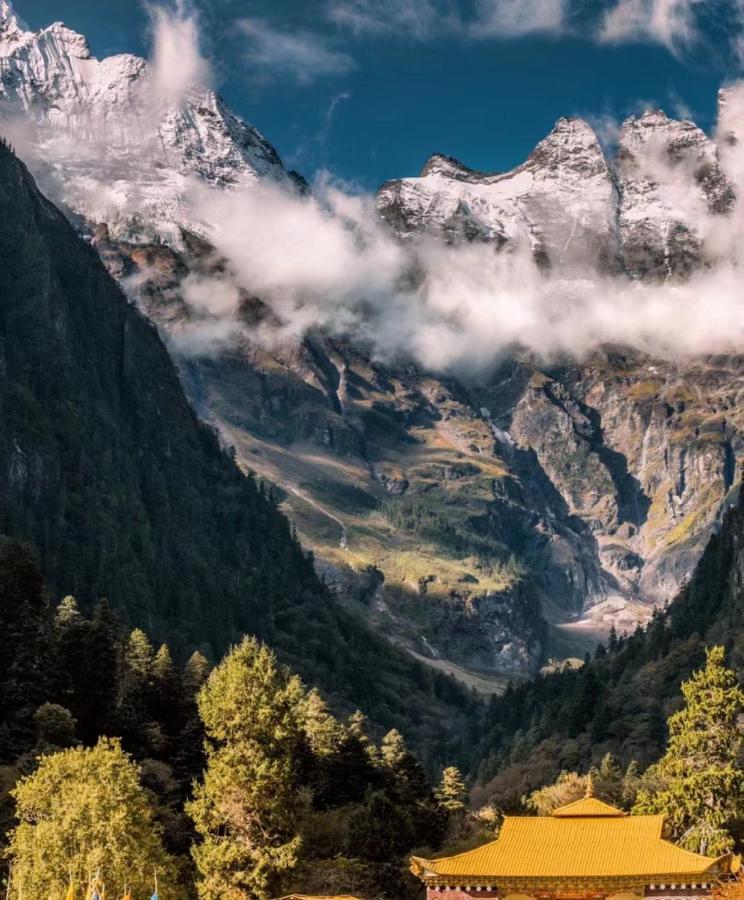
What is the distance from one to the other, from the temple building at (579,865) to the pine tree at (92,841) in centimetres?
→ 1935

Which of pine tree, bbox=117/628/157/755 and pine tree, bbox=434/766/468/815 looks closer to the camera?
pine tree, bbox=117/628/157/755

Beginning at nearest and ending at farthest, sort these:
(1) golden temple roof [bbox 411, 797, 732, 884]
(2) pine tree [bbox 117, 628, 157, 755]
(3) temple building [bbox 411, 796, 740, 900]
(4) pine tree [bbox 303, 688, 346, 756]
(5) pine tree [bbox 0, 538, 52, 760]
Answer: (3) temple building [bbox 411, 796, 740, 900] → (1) golden temple roof [bbox 411, 797, 732, 884] → (5) pine tree [bbox 0, 538, 52, 760] → (2) pine tree [bbox 117, 628, 157, 755] → (4) pine tree [bbox 303, 688, 346, 756]

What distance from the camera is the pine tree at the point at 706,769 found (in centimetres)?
10950

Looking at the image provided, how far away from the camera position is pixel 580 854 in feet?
302

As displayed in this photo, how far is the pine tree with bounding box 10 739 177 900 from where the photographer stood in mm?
93688

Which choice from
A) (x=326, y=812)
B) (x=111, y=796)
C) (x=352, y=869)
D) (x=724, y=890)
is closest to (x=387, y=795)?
(x=326, y=812)

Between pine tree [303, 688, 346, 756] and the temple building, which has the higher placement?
pine tree [303, 688, 346, 756]

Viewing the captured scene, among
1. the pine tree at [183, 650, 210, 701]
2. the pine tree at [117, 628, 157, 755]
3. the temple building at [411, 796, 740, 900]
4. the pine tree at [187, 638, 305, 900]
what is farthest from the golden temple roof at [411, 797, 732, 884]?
the pine tree at [183, 650, 210, 701]

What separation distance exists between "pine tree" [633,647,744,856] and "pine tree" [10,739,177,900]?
39.8 metres

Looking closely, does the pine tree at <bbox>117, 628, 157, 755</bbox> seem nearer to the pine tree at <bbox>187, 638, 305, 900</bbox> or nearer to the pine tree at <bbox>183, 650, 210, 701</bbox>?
the pine tree at <bbox>183, 650, 210, 701</bbox>

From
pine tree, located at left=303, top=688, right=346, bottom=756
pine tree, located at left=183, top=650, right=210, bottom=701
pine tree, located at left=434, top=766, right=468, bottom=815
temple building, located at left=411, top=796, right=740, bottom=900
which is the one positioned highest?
pine tree, located at left=183, top=650, right=210, bottom=701

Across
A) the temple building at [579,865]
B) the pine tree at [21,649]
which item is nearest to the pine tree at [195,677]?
the pine tree at [21,649]

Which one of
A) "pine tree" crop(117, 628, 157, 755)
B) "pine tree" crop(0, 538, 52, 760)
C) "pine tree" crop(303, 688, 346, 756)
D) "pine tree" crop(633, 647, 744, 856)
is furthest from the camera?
"pine tree" crop(303, 688, 346, 756)

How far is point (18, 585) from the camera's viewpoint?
16225cm
